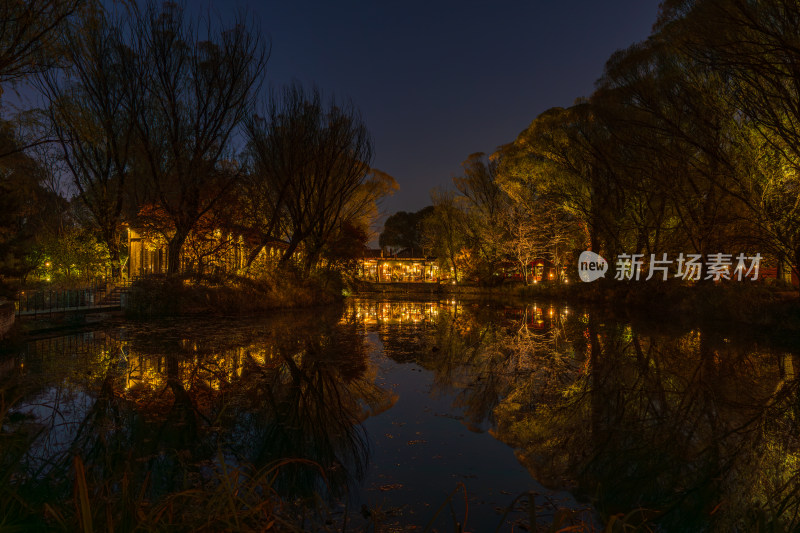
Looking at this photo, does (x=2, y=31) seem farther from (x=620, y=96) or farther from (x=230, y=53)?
→ (x=620, y=96)

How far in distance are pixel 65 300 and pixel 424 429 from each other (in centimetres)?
1677

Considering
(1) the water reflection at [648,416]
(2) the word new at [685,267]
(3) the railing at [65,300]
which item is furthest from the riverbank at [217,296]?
(2) the word new at [685,267]

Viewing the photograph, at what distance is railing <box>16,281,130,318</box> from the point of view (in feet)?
49.1

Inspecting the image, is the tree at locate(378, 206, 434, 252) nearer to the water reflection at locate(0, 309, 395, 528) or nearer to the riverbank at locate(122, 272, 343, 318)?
the riverbank at locate(122, 272, 343, 318)

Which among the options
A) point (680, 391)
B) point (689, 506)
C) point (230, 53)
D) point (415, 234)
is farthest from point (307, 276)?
point (415, 234)

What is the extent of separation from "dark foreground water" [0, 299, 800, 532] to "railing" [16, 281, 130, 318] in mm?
4178

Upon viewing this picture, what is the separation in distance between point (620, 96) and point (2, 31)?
73.6ft

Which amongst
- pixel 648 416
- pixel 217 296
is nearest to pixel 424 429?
pixel 648 416

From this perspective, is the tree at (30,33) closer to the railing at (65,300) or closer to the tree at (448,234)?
the railing at (65,300)

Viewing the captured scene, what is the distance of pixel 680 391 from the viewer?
789 cm

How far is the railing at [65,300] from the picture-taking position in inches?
589

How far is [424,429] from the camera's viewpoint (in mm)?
6211

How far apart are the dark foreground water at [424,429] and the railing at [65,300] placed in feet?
13.7

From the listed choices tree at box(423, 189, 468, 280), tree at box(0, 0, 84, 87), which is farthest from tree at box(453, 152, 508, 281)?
tree at box(0, 0, 84, 87)
